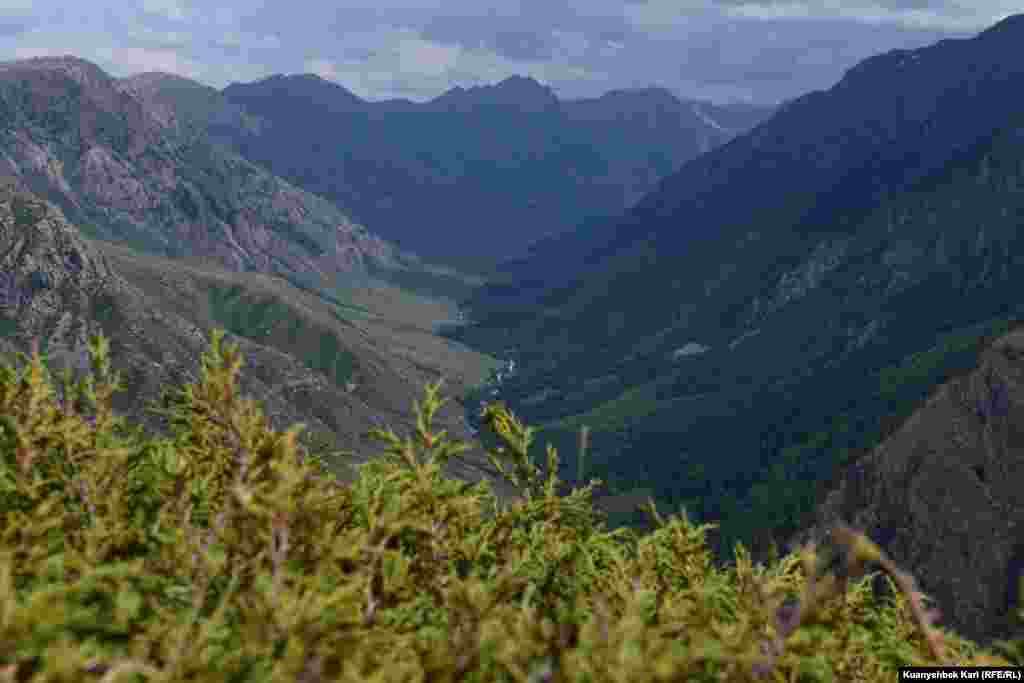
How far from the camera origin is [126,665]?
31.2 ft

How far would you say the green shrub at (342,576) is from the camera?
11.1 metres

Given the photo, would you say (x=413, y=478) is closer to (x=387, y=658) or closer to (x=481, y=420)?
(x=481, y=420)

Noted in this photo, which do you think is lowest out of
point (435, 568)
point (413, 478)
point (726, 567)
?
point (726, 567)

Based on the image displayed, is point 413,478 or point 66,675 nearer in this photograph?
point 66,675

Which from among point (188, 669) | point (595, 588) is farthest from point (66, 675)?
point (595, 588)

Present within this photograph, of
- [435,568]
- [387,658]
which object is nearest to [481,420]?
[435,568]

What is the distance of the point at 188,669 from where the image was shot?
10.7m

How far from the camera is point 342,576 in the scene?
1354 centimetres

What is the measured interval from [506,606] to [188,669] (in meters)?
5.48

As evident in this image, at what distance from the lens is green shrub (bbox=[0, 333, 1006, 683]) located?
1108cm

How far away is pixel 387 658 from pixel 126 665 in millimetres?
3122

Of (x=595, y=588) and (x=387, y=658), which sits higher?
(x=387, y=658)

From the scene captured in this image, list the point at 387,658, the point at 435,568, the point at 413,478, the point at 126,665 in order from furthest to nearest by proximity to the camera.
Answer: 1. the point at 413,478
2. the point at 435,568
3. the point at 387,658
4. the point at 126,665

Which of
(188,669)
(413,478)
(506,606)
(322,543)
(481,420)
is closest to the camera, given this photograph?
(188,669)
